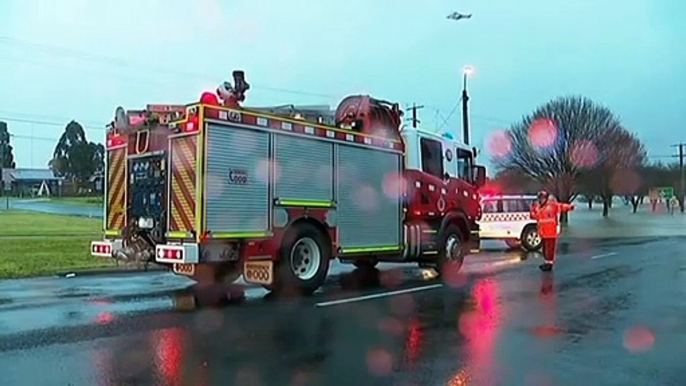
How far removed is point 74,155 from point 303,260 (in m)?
84.9

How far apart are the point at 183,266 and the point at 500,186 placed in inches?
1729

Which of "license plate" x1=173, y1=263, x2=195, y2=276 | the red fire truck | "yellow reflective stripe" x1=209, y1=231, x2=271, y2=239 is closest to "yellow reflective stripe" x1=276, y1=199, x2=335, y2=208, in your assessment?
the red fire truck

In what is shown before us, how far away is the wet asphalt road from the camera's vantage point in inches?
233

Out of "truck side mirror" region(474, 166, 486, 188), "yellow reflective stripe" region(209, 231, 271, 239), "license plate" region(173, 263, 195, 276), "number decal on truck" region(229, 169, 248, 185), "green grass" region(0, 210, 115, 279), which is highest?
"truck side mirror" region(474, 166, 486, 188)

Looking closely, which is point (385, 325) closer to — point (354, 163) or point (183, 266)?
point (183, 266)

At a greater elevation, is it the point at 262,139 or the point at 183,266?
the point at 262,139

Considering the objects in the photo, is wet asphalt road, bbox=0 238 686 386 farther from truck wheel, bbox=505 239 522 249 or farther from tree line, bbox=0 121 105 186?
tree line, bbox=0 121 105 186

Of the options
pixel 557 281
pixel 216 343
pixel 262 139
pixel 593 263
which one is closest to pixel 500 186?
pixel 593 263

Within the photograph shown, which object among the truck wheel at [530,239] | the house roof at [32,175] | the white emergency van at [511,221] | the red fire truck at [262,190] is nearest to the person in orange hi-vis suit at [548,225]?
the red fire truck at [262,190]

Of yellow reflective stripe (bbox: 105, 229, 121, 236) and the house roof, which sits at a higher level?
the house roof

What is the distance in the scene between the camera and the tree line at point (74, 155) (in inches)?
3440

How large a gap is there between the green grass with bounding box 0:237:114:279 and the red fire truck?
3978 millimetres

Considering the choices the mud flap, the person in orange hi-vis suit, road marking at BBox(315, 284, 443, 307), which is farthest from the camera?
the person in orange hi-vis suit

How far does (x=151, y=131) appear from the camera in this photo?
1046 centimetres
